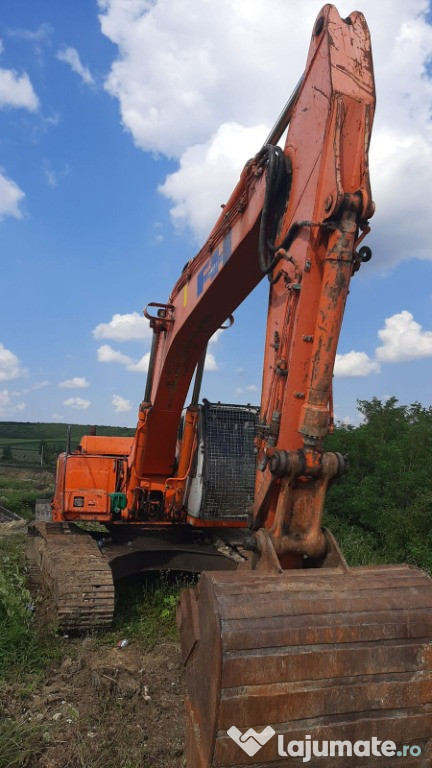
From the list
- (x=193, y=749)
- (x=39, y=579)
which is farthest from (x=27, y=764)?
(x=39, y=579)

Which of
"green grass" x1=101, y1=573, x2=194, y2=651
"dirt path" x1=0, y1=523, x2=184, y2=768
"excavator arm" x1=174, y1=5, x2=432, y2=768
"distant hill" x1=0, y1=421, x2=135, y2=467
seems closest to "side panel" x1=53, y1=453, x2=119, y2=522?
"green grass" x1=101, y1=573, x2=194, y2=651

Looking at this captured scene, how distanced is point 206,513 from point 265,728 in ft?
13.9

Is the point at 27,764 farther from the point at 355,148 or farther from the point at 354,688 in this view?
the point at 355,148

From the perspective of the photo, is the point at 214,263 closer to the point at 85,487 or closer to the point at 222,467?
the point at 222,467

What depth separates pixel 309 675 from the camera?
2.61m

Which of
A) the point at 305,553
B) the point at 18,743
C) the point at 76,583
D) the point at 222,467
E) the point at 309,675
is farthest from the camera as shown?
the point at 222,467

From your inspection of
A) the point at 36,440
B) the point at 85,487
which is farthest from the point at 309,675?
the point at 36,440

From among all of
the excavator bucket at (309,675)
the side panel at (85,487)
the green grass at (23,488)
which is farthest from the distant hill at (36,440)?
the excavator bucket at (309,675)

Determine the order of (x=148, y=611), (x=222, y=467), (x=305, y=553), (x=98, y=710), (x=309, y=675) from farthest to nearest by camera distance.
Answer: (x=222, y=467) < (x=148, y=611) < (x=98, y=710) < (x=305, y=553) < (x=309, y=675)

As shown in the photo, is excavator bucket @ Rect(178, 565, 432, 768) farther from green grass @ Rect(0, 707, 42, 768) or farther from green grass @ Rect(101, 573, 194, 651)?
green grass @ Rect(101, 573, 194, 651)

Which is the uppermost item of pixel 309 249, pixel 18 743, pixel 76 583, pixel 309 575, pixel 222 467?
pixel 309 249

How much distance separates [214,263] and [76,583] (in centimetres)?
336

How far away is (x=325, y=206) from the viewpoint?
3.20 meters

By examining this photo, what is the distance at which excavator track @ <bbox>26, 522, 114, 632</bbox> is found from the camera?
540 cm
